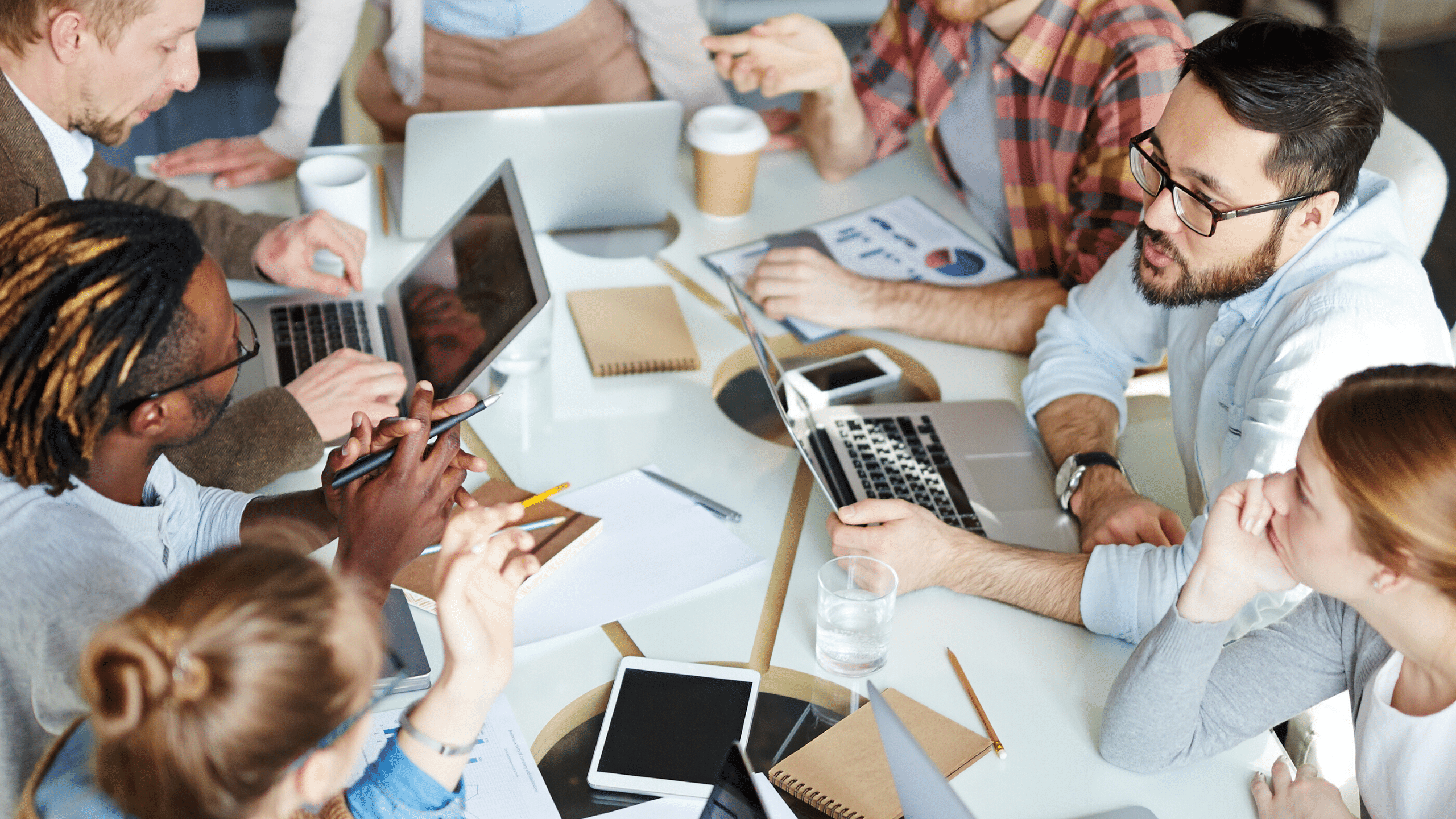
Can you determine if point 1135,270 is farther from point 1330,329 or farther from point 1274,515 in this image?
point 1274,515

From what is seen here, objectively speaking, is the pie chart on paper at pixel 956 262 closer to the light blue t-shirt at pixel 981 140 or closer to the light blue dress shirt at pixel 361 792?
the light blue t-shirt at pixel 981 140

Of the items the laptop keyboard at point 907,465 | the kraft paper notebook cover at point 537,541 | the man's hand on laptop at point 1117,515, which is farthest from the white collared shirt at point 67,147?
the man's hand on laptop at point 1117,515

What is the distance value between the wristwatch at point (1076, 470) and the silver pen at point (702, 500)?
418mm

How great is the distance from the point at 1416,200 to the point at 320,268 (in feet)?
5.38

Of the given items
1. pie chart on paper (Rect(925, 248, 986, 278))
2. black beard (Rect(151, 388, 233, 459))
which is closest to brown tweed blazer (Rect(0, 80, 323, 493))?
black beard (Rect(151, 388, 233, 459))

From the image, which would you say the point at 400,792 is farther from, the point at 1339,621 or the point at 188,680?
the point at 1339,621

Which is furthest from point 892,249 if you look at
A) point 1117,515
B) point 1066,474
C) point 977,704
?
point 977,704

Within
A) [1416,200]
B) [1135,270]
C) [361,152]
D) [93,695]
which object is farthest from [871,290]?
[93,695]

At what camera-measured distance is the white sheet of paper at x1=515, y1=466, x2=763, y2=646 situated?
1283mm

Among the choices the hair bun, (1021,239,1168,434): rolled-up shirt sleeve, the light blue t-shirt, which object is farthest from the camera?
the light blue t-shirt

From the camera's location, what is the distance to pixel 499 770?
110cm

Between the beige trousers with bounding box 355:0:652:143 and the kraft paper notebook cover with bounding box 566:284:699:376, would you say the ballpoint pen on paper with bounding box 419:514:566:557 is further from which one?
the beige trousers with bounding box 355:0:652:143

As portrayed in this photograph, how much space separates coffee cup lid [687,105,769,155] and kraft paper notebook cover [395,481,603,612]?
31.0 inches

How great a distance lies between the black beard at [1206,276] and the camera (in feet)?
4.58
